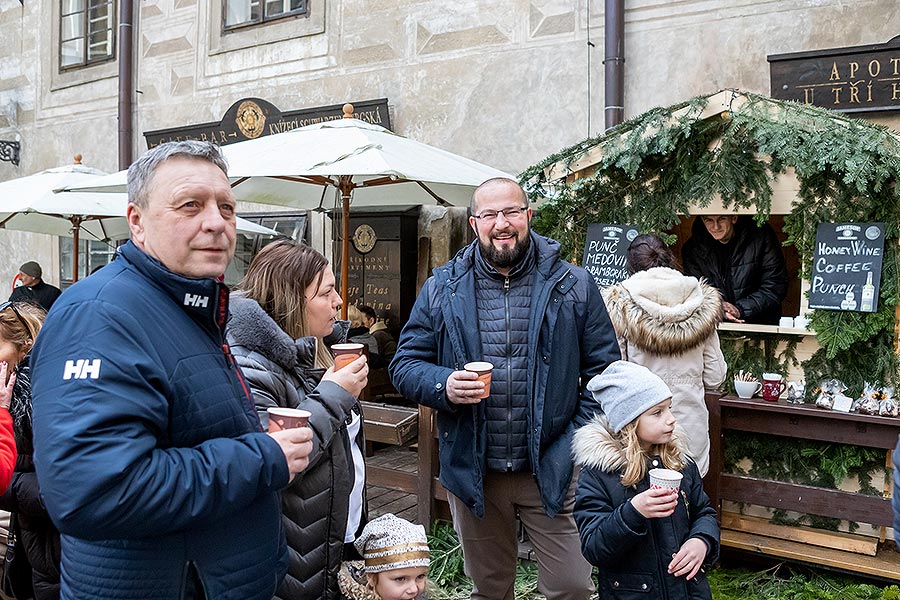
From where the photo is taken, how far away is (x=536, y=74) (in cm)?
743

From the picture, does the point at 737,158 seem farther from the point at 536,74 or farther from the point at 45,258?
the point at 45,258

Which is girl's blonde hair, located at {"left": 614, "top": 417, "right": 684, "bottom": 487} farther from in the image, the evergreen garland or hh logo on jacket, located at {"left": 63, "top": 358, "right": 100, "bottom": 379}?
the evergreen garland

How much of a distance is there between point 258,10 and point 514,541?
8.36m

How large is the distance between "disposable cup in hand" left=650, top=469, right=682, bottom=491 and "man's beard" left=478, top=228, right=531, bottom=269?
106 cm

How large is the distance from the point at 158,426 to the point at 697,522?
6.02 ft

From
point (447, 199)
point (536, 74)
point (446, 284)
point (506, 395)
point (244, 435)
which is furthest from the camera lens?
point (536, 74)

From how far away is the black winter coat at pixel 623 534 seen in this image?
8.02ft

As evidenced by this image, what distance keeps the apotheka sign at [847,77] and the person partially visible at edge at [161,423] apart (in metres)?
5.18

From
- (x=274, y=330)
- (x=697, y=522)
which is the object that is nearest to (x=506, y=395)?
(x=697, y=522)

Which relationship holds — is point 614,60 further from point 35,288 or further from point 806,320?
point 35,288

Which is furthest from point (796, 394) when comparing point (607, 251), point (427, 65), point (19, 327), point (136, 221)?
point (427, 65)

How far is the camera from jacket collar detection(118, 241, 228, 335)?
1601 millimetres

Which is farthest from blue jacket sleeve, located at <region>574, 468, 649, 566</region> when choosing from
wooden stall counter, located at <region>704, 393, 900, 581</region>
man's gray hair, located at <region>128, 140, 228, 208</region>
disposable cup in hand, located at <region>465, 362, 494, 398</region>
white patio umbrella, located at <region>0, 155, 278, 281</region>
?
white patio umbrella, located at <region>0, 155, 278, 281</region>


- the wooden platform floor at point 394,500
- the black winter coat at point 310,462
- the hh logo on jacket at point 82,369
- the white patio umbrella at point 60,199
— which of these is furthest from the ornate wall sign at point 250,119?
the hh logo on jacket at point 82,369
